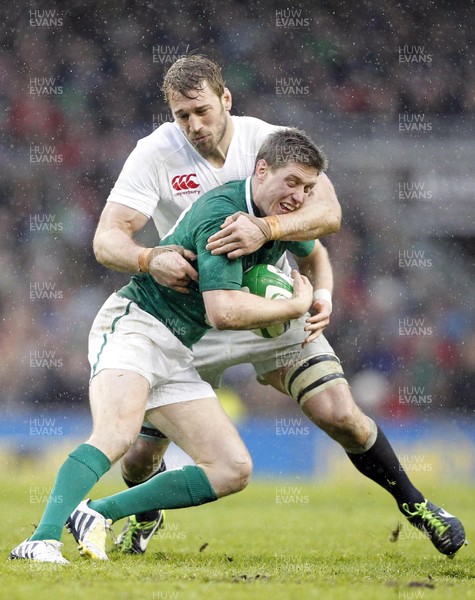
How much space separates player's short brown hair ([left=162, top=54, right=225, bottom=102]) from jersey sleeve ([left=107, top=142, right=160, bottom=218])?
0.36 meters

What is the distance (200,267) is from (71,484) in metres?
1.07

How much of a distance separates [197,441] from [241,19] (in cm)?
994

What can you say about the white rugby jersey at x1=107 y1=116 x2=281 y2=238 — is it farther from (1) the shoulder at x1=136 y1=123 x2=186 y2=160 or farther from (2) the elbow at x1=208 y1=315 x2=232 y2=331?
(2) the elbow at x1=208 y1=315 x2=232 y2=331

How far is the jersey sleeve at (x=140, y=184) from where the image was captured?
5.17 m

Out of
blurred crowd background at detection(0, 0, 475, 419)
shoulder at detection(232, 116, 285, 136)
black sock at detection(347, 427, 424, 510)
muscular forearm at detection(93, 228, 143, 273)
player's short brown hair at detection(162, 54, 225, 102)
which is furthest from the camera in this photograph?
blurred crowd background at detection(0, 0, 475, 419)

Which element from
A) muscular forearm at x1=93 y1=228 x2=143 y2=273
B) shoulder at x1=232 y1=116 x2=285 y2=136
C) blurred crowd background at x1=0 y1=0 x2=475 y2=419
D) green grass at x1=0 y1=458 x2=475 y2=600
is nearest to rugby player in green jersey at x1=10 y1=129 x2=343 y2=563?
muscular forearm at x1=93 y1=228 x2=143 y2=273

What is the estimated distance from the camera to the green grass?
3432mm

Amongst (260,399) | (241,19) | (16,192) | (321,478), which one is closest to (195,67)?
(321,478)

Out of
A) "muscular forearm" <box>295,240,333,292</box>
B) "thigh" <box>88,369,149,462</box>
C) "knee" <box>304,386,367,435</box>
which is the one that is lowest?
"knee" <box>304,386,367,435</box>

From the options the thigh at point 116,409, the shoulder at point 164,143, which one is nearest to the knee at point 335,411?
the thigh at point 116,409

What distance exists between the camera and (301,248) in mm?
5230

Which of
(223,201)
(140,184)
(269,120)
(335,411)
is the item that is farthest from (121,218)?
(269,120)

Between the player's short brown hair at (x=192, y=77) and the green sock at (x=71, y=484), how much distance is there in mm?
1791

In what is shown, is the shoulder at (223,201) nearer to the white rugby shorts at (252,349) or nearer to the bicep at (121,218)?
the bicep at (121,218)
